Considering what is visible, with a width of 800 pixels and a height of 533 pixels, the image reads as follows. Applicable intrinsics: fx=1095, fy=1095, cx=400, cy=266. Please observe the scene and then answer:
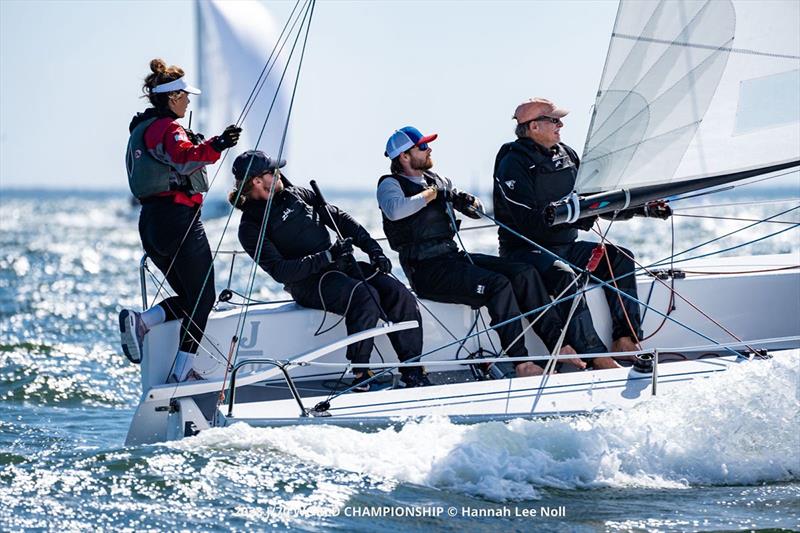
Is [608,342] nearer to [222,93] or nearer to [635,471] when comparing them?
[635,471]

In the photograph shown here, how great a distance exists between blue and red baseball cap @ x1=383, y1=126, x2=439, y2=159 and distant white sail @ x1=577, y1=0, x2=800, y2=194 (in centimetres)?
102

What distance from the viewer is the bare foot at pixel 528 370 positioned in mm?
5242

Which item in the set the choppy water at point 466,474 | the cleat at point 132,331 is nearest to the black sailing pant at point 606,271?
the choppy water at point 466,474

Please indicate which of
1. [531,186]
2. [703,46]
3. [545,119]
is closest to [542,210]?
[531,186]

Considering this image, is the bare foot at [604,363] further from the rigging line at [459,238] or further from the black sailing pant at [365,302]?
the black sailing pant at [365,302]

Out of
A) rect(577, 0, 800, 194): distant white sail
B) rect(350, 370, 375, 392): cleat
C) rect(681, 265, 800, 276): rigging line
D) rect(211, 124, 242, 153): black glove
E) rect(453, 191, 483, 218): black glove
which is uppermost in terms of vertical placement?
rect(577, 0, 800, 194): distant white sail

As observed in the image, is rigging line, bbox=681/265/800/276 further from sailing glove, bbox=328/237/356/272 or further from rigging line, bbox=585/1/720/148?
sailing glove, bbox=328/237/356/272

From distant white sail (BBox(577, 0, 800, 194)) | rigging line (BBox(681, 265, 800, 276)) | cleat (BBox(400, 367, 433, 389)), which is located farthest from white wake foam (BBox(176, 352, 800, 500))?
rigging line (BBox(681, 265, 800, 276))

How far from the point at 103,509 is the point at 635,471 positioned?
205 cm

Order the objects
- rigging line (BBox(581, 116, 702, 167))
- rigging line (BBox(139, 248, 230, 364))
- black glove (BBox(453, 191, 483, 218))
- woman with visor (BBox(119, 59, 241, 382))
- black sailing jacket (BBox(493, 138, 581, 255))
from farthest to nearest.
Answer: black sailing jacket (BBox(493, 138, 581, 255)), black glove (BBox(453, 191, 483, 218)), rigging line (BBox(139, 248, 230, 364)), woman with visor (BBox(119, 59, 241, 382)), rigging line (BBox(581, 116, 702, 167))

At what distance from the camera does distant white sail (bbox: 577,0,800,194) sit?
15.4 feet

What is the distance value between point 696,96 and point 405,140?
57.3 inches

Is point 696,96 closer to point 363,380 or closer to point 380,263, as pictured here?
point 380,263

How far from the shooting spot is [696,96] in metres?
4.79
